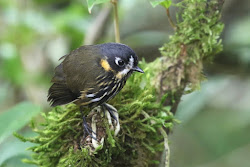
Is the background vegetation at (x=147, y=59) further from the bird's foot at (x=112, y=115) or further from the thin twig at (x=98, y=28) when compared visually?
the bird's foot at (x=112, y=115)

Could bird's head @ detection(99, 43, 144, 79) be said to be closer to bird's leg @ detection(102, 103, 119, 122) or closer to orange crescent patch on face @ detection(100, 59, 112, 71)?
orange crescent patch on face @ detection(100, 59, 112, 71)

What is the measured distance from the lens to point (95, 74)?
2041mm

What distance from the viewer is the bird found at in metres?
1.99

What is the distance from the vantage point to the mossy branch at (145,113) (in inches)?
70.9

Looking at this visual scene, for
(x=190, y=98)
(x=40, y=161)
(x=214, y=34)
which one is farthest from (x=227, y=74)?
(x=40, y=161)

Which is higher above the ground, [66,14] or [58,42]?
[66,14]

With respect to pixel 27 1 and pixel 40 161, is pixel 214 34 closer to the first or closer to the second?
pixel 40 161

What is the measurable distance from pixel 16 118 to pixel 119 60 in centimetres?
82

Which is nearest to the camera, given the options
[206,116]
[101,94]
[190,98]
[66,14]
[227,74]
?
[101,94]

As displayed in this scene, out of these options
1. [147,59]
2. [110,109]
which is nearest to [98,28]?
[147,59]

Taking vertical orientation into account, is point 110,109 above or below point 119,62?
below

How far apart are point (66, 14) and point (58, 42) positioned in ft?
1.59

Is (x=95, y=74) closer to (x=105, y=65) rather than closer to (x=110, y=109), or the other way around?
(x=105, y=65)

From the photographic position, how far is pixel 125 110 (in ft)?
6.33
